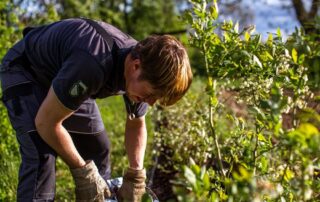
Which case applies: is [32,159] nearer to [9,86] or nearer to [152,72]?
[9,86]

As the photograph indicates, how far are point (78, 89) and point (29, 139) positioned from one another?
1.57 feet

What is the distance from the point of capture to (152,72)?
2135 millimetres

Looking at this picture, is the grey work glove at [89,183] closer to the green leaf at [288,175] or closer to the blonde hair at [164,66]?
the blonde hair at [164,66]

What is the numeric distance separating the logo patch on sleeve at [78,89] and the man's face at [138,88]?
21 cm

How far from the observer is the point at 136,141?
293cm

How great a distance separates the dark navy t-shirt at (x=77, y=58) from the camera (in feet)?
7.08

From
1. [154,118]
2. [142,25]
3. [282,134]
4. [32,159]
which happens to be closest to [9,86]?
[32,159]

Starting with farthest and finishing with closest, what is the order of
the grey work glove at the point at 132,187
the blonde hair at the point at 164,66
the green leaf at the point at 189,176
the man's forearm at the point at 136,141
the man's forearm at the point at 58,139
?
1. the man's forearm at the point at 136,141
2. the grey work glove at the point at 132,187
3. the man's forearm at the point at 58,139
4. the blonde hair at the point at 164,66
5. the green leaf at the point at 189,176

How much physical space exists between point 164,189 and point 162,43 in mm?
2283

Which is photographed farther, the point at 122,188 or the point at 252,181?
the point at 122,188

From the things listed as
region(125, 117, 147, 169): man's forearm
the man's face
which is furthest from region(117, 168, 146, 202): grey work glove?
the man's face

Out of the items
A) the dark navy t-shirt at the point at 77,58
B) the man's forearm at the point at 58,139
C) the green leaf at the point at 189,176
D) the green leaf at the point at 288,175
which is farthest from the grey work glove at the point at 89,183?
the green leaf at the point at 189,176

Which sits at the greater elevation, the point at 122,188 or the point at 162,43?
the point at 162,43

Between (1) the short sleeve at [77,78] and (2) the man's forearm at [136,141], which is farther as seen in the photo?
(2) the man's forearm at [136,141]
